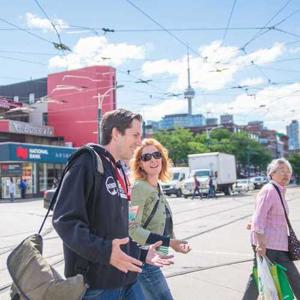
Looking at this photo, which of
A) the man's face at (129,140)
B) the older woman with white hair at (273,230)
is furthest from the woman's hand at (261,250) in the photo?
the man's face at (129,140)

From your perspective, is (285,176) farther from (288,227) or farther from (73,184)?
(73,184)

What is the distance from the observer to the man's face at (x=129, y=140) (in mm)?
2852

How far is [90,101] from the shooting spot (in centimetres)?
5119

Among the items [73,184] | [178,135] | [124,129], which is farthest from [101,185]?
[178,135]

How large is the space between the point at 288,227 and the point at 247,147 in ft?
259

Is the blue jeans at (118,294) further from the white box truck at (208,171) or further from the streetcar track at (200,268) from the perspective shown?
the white box truck at (208,171)

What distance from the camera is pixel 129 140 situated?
2.86 meters

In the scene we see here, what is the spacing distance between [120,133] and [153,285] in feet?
4.67

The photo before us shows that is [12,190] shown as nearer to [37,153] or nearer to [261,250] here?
[37,153]

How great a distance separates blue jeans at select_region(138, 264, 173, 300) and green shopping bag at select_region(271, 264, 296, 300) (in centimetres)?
145

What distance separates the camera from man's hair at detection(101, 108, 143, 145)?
2.85 meters

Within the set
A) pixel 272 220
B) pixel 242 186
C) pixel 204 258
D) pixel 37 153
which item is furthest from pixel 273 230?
pixel 242 186

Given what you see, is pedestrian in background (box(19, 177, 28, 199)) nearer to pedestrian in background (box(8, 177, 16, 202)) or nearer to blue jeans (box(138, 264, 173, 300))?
pedestrian in background (box(8, 177, 16, 202))

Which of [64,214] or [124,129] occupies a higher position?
[124,129]
